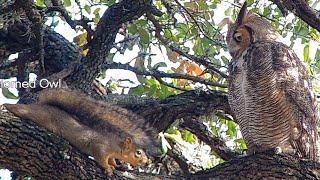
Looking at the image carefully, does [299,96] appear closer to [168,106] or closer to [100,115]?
[168,106]

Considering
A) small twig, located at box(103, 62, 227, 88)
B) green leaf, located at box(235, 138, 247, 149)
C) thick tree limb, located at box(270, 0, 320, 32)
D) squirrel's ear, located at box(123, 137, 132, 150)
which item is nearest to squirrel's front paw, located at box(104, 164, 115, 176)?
squirrel's ear, located at box(123, 137, 132, 150)

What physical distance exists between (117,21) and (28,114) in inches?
37.9

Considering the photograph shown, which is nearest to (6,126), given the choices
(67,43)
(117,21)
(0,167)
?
(0,167)

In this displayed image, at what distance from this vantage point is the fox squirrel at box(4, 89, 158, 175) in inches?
109

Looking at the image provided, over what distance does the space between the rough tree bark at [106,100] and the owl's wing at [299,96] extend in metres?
0.41

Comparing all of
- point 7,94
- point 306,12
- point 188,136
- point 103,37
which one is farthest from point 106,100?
point 306,12

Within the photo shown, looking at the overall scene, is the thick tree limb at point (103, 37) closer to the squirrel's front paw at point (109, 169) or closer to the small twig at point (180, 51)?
the small twig at point (180, 51)

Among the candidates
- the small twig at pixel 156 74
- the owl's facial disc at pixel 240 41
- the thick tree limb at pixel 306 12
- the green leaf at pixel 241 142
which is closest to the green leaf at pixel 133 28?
the small twig at pixel 156 74

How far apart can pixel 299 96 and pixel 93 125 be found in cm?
122

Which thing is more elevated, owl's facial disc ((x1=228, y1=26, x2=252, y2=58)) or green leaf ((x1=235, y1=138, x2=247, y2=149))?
owl's facial disc ((x1=228, y1=26, x2=252, y2=58))

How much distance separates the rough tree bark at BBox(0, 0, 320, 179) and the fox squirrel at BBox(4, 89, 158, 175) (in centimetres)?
6

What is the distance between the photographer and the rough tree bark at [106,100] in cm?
258

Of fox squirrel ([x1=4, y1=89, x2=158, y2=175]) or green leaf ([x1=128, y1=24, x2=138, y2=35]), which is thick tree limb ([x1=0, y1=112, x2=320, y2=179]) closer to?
fox squirrel ([x1=4, y1=89, x2=158, y2=175])

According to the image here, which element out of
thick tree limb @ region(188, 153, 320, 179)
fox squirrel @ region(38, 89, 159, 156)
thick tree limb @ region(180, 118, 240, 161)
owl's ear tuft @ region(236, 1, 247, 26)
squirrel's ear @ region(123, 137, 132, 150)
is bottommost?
thick tree limb @ region(188, 153, 320, 179)
